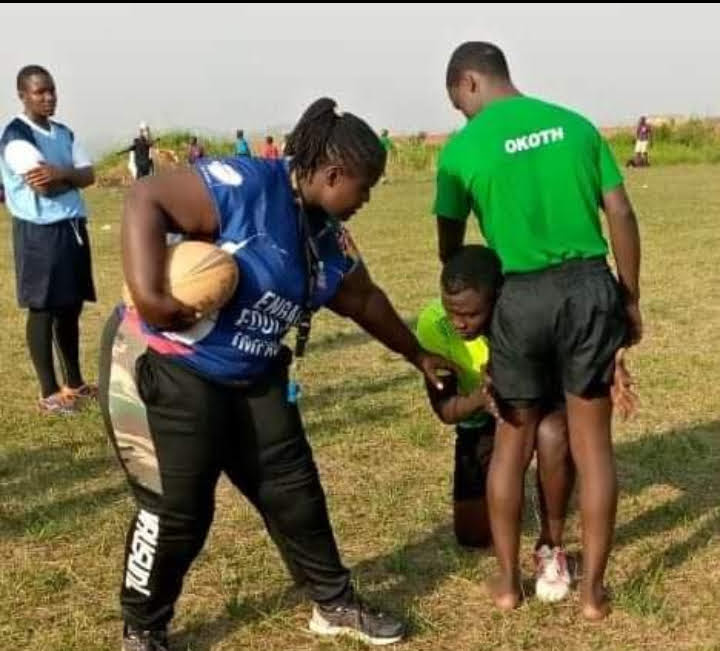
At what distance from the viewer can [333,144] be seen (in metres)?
3.11

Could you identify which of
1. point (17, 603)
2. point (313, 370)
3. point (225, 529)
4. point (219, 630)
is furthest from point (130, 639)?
point (313, 370)

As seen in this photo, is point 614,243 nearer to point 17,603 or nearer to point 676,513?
point 676,513

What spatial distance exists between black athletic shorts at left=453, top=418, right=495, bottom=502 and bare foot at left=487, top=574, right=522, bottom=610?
550 millimetres

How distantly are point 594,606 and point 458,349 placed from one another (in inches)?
42.6

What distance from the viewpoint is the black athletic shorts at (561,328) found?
138 inches

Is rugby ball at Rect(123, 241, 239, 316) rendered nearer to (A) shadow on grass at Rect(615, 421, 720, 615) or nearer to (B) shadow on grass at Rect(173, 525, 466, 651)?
(B) shadow on grass at Rect(173, 525, 466, 651)

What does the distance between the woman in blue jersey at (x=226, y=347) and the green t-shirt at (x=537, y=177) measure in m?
0.47

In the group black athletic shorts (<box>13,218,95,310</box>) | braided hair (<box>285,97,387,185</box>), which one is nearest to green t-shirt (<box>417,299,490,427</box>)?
braided hair (<box>285,97,387,185</box>)

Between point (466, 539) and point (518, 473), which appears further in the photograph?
point (466, 539)

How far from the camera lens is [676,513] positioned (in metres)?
4.77

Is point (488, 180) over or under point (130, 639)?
over

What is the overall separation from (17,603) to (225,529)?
3.24 feet

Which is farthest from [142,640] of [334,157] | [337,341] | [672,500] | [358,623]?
[337,341]

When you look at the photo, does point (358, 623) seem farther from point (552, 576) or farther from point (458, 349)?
point (458, 349)
